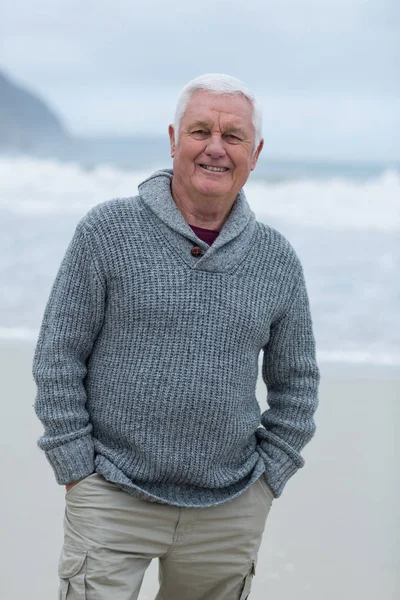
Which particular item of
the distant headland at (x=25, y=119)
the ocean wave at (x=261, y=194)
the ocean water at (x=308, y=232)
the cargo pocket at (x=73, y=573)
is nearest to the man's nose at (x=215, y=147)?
the cargo pocket at (x=73, y=573)

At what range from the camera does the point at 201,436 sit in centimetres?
184

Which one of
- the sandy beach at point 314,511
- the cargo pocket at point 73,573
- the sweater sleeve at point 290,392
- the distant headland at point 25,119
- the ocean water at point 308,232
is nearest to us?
the cargo pocket at point 73,573

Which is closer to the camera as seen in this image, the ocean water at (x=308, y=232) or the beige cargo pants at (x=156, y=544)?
the beige cargo pants at (x=156, y=544)

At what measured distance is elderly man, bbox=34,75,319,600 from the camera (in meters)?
1.80

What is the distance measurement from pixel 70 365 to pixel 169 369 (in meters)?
0.19

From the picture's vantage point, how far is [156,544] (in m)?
1.87

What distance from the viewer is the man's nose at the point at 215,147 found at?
1.85m

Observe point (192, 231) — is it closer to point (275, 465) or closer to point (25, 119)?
point (275, 465)

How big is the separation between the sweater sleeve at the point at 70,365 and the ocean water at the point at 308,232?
3245 millimetres

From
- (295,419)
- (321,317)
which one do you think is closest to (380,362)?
(321,317)

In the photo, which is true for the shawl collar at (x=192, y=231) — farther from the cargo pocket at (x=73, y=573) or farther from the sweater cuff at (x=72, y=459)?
the cargo pocket at (x=73, y=573)

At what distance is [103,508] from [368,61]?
10.3 metres

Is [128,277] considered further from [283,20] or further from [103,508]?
[283,20]

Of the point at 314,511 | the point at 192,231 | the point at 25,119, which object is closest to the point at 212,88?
the point at 192,231
